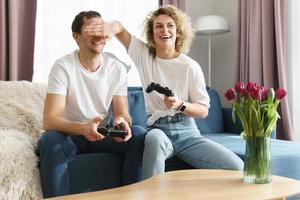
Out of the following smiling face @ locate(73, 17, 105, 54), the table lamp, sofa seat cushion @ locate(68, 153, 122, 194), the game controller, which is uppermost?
the table lamp

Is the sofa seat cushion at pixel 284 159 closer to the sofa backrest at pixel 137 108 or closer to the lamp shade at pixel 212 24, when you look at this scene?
the sofa backrest at pixel 137 108

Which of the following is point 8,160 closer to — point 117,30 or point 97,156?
point 97,156

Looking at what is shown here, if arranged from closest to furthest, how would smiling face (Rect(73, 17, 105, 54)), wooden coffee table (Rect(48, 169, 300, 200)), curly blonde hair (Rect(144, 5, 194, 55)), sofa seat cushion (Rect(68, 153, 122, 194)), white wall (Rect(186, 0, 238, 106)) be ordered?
wooden coffee table (Rect(48, 169, 300, 200))
sofa seat cushion (Rect(68, 153, 122, 194))
smiling face (Rect(73, 17, 105, 54))
curly blonde hair (Rect(144, 5, 194, 55))
white wall (Rect(186, 0, 238, 106))

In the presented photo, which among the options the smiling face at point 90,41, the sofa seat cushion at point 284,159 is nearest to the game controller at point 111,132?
the smiling face at point 90,41

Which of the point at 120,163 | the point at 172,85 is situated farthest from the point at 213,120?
the point at 120,163

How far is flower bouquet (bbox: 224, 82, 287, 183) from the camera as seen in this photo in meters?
1.35

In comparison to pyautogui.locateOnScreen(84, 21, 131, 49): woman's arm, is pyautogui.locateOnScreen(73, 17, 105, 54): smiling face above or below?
below

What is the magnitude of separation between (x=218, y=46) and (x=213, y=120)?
44.7 inches

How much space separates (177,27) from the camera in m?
2.03

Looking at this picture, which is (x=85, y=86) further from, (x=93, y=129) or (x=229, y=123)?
(x=229, y=123)

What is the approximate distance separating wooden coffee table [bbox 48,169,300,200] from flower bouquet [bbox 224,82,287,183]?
0.05m

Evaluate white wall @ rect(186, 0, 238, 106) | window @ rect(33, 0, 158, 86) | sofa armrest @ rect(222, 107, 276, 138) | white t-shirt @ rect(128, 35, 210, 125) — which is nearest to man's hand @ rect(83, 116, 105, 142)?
white t-shirt @ rect(128, 35, 210, 125)

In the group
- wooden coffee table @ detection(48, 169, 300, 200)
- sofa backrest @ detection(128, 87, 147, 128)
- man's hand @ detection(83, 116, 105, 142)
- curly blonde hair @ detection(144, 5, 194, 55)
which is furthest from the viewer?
sofa backrest @ detection(128, 87, 147, 128)

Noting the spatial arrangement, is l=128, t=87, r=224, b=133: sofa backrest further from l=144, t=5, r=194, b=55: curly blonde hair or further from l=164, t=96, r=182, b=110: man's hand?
l=164, t=96, r=182, b=110: man's hand
